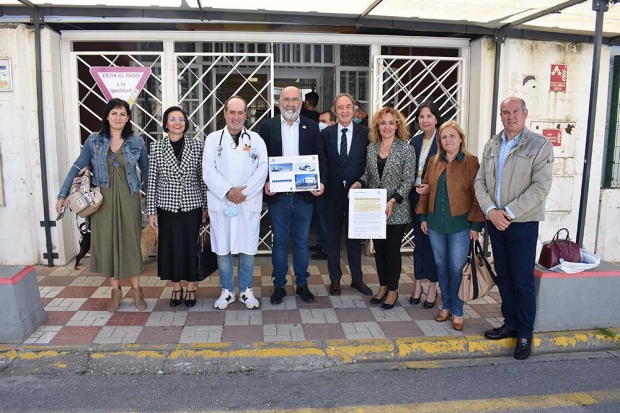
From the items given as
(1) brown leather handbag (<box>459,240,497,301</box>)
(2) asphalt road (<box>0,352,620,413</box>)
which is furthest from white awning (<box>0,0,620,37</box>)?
(2) asphalt road (<box>0,352,620,413</box>)

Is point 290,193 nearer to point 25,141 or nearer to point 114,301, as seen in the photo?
point 114,301

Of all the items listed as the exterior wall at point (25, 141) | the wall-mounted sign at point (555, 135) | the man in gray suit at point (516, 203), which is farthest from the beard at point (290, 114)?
the wall-mounted sign at point (555, 135)

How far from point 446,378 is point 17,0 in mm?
5535

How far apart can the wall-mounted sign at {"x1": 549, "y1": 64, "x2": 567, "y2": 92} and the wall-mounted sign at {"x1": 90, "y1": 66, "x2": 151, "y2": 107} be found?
16.4 ft

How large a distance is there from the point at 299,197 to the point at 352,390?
1.96 meters

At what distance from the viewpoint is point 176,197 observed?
15.4ft

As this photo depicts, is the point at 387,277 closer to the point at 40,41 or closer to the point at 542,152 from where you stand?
the point at 542,152

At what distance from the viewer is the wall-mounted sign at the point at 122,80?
6.07 m

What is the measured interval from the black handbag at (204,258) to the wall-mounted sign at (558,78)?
4.71 m

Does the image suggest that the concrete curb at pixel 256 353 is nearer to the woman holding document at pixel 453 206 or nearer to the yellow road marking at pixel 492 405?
the woman holding document at pixel 453 206

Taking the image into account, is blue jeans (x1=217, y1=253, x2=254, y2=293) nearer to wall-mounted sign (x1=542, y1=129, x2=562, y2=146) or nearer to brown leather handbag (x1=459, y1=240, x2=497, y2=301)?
brown leather handbag (x1=459, y1=240, x2=497, y2=301)

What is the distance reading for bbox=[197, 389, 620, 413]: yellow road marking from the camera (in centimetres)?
350

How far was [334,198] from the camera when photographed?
5164 mm

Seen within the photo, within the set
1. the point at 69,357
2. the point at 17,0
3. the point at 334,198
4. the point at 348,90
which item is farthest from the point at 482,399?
the point at 348,90
